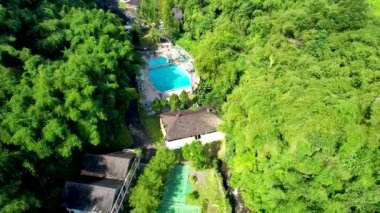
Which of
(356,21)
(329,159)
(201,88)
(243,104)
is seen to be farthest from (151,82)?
(329,159)

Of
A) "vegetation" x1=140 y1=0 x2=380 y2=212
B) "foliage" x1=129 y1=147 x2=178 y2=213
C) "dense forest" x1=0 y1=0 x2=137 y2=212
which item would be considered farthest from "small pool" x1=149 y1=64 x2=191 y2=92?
"foliage" x1=129 y1=147 x2=178 y2=213

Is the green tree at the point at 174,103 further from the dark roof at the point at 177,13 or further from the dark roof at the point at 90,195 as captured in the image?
the dark roof at the point at 177,13

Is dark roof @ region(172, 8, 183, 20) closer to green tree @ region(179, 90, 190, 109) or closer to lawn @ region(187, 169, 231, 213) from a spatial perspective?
green tree @ region(179, 90, 190, 109)

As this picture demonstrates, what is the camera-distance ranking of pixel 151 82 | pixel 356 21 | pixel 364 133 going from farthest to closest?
pixel 151 82 → pixel 356 21 → pixel 364 133

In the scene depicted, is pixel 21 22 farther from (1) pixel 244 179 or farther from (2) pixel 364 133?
(2) pixel 364 133

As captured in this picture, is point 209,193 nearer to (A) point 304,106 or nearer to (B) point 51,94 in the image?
(A) point 304,106

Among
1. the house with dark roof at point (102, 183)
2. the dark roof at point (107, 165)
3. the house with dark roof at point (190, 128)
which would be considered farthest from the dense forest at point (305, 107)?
the dark roof at point (107, 165)
